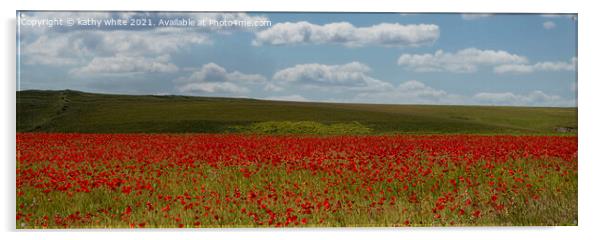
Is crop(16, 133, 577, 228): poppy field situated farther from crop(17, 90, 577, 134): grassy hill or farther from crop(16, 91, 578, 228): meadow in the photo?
crop(17, 90, 577, 134): grassy hill

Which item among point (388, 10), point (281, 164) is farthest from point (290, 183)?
point (388, 10)

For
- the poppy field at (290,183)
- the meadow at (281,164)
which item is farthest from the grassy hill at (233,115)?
the poppy field at (290,183)

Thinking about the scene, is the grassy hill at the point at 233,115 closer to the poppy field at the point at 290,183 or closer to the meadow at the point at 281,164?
the meadow at the point at 281,164

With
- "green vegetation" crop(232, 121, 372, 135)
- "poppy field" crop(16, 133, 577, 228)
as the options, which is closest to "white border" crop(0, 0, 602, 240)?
"poppy field" crop(16, 133, 577, 228)

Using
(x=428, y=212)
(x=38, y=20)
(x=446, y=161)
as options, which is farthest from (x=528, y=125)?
(x=38, y=20)

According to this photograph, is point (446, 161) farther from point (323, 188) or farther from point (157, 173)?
point (157, 173)

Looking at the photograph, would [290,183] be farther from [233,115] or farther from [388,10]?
[388,10]
